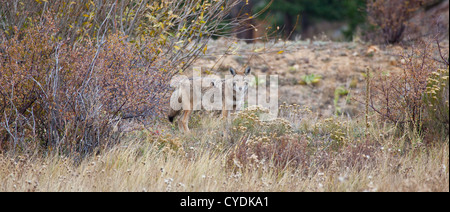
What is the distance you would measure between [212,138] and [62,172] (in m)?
2.28

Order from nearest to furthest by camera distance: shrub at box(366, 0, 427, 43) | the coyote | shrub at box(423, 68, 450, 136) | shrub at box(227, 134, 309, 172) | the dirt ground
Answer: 1. shrub at box(227, 134, 309, 172)
2. shrub at box(423, 68, 450, 136)
3. the coyote
4. the dirt ground
5. shrub at box(366, 0, 427, 43)

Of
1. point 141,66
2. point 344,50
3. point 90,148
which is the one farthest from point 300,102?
point 90,148

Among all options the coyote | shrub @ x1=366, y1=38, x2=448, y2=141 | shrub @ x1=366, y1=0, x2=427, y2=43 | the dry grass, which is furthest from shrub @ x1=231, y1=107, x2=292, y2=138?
shrub @ x1=366, y1=0, x2=427, y2=43

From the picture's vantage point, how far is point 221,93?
338 inches

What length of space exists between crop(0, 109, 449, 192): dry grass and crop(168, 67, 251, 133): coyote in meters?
1.49

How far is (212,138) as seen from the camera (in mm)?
7023

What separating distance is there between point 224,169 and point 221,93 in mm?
2970

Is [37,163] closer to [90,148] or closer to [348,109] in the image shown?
[90,148]

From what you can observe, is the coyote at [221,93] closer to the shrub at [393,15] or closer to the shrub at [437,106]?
the shrub at [437,106]

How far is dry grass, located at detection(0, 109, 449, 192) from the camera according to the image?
5137mm

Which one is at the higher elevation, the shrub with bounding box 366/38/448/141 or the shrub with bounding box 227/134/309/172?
the shrub with bounding box 366/38/448/141

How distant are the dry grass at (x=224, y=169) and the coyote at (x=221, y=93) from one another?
58.5 inches

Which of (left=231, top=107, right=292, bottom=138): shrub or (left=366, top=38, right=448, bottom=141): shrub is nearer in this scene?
(left=366, top=38, right=448, bottom=141): shrub

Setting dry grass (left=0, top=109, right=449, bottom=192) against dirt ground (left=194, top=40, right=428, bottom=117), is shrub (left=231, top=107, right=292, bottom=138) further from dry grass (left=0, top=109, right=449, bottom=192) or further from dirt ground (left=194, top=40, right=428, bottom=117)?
dirt ground (left=194, top=40, right=428, bottom=117)
